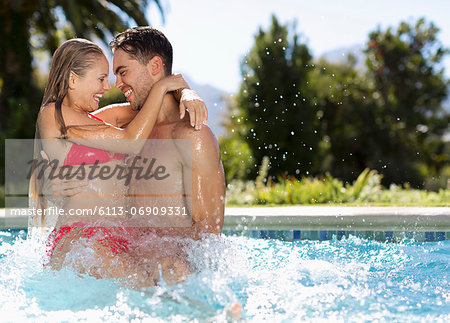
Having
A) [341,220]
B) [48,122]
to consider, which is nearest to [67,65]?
[48,122]

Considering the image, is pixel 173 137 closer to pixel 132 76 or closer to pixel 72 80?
pixel 132 76

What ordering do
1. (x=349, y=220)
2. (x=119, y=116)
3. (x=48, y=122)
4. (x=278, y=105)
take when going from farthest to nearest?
(x=278, y=105) → (x=349, y=220) → (x=119, y=116) → (x=48, y=122)

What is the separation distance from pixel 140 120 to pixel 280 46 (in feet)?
54.7

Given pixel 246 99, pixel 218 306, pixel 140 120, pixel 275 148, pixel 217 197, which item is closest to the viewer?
pixel 218 306

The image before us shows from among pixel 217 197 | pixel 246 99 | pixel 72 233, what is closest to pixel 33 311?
pixel 72 233

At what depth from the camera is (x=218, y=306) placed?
2.27 meters

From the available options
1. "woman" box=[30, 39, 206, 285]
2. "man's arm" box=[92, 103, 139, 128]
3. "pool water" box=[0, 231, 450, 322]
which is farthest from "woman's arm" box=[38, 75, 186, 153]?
"pool water" box=[0, 231, 450, 322]

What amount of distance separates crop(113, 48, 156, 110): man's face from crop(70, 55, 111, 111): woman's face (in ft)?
0.24

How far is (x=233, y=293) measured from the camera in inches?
101

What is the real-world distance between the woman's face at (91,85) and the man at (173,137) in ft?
0.30

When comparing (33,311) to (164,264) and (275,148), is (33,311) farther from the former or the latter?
(275,148)

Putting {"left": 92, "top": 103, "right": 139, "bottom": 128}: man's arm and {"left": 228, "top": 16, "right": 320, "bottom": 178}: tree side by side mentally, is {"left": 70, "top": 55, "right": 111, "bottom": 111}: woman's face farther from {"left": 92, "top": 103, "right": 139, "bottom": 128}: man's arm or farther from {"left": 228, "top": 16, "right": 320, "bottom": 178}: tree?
{"left": 228, "top": 16, "right": 320, "bottom": 178}: tree

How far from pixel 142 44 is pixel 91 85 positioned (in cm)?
34

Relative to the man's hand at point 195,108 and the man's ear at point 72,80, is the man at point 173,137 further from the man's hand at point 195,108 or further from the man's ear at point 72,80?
the man's ear at point 72,80
